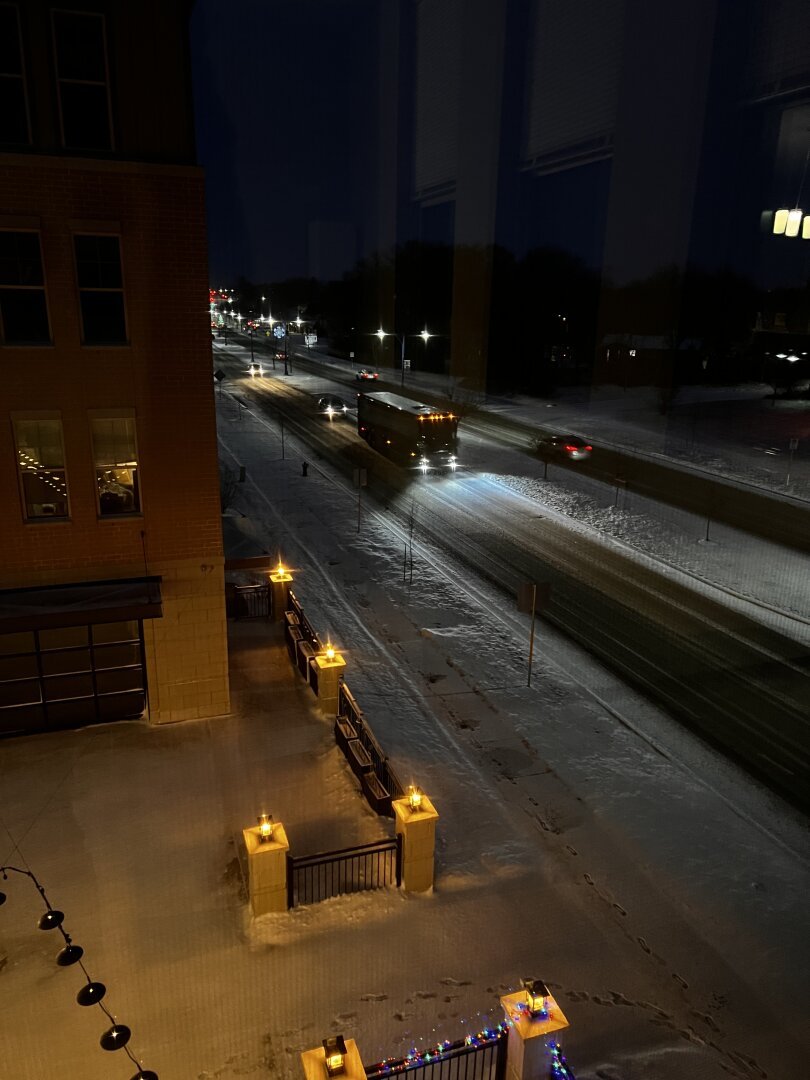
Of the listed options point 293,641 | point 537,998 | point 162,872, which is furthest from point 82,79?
point 537,998

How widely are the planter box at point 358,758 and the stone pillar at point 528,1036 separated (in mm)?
4827

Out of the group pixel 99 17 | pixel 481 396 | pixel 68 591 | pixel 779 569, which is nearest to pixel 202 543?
pixel 68 591

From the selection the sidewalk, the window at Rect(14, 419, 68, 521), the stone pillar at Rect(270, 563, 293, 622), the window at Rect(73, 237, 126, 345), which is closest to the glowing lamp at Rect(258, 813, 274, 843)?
the sidewalk

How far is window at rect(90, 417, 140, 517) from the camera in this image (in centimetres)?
1224

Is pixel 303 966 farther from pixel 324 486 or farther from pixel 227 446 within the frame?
pixel 227 446

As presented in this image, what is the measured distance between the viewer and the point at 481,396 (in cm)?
6356

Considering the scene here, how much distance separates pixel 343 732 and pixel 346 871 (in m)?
2.73

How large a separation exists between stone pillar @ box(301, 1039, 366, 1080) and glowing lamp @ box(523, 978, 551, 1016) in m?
1.64

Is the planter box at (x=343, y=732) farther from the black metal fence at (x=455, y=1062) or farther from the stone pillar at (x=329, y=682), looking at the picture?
the black metal fence at (x=455, y=1062)

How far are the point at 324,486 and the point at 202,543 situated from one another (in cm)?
1954

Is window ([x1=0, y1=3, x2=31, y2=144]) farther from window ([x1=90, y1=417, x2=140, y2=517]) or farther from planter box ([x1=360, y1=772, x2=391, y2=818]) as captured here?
planter box ([x1=360, y1=772, x2=391, y2=818])

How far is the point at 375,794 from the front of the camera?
10.8 meters

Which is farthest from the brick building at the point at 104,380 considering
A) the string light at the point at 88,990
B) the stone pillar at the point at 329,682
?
the string light at the point at 88,990

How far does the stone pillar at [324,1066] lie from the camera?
5.86 metres
